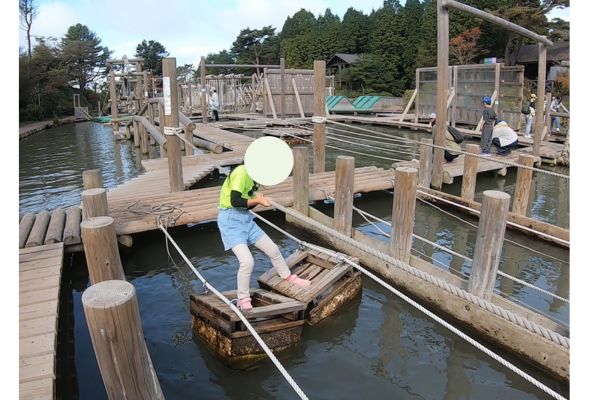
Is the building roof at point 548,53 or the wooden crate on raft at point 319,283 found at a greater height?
the building roof at point 548,53

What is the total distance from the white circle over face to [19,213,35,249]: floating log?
150 inches

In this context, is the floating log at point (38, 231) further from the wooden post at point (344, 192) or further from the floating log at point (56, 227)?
the wooden post at point (344, 192)

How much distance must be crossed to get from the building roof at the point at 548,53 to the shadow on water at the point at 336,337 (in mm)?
24727

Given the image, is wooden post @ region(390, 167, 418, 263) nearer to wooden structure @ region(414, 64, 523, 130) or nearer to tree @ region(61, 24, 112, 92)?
wooden structure @ region(414, 64, 523, 130)

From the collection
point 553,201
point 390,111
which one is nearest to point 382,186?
point 553,201

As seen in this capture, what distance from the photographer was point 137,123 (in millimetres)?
19484

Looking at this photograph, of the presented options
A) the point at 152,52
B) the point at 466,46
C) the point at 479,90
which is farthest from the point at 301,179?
the point at 152,52

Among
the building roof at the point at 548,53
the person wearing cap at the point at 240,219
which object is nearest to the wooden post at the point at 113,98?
the person wearing cap at the point at 240,219

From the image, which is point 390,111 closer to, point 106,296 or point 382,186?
point 382,186

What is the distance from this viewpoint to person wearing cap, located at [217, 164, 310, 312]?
4297mm

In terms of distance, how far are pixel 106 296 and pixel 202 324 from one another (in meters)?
2.08

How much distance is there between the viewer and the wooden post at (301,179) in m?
7.51

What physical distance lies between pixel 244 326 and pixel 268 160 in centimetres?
152

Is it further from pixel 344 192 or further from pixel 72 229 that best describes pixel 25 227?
pixel 344 192
